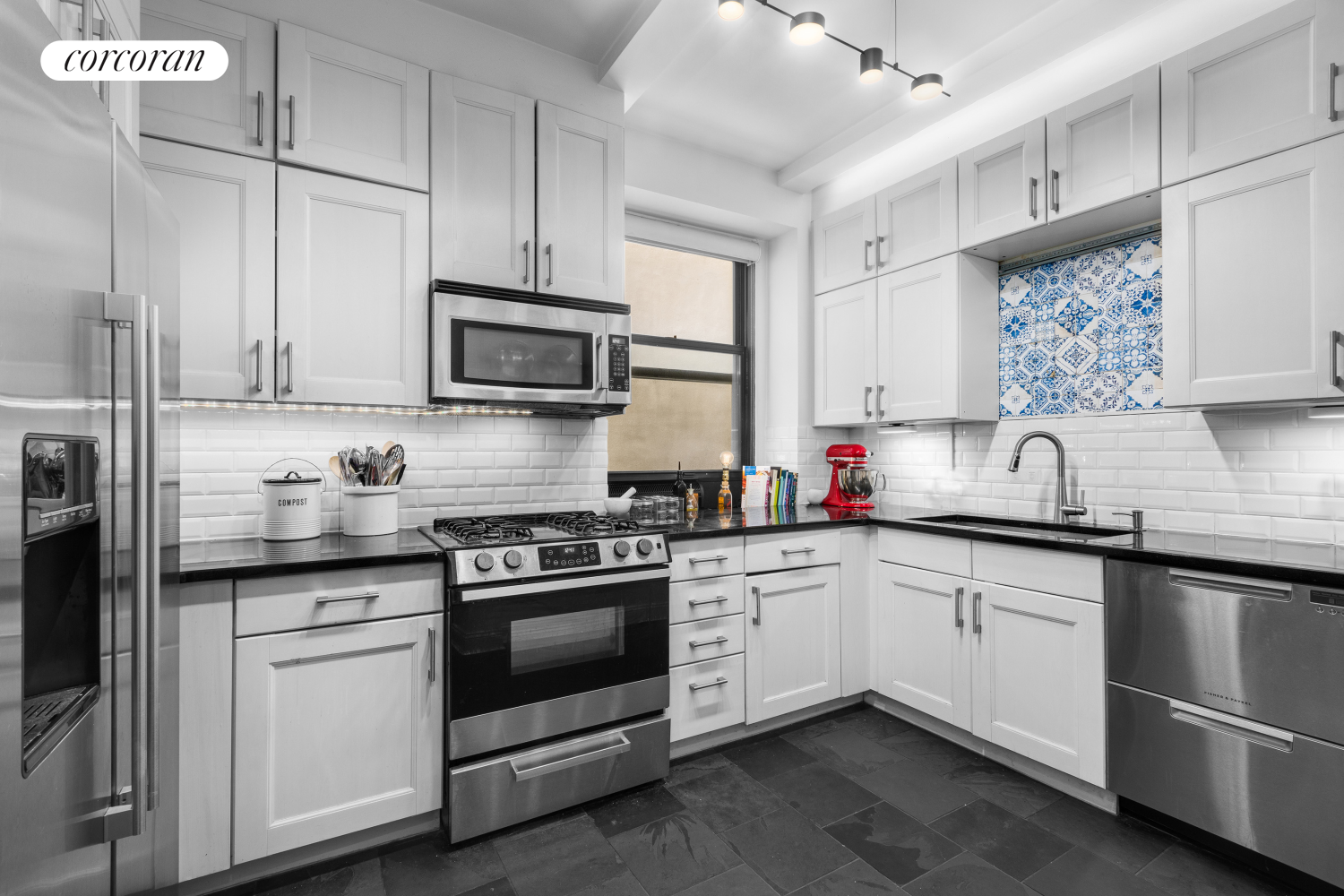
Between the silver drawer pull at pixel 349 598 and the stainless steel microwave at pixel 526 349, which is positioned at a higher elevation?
the stainless steel microwave at pixel 526 349

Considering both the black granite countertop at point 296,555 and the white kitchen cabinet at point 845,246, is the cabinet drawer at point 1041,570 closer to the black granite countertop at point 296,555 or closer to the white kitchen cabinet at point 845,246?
the white kitchen cabinet at point 845,246

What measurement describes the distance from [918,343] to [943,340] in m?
0.13

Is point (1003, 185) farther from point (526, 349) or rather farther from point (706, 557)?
point (526, 349)

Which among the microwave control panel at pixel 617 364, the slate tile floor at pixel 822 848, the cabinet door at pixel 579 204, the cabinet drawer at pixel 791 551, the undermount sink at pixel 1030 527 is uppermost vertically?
the cabinet door at pixel 579 204

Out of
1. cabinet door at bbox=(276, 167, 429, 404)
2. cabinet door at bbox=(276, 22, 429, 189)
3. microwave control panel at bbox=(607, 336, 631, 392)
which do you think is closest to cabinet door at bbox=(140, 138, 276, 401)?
cabinet door at bbox=(276, 167, 429, 404)

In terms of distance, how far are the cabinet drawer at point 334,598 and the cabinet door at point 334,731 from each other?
A: 1.3 inches

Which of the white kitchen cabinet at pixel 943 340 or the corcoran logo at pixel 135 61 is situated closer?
the corcoran logo at pixel 135 61

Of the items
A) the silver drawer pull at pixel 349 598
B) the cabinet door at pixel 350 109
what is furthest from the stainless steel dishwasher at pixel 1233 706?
the cabinet door at pixel 350 109

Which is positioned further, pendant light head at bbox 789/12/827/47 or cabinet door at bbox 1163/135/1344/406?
pendant light head at bbox 789/12/827/47

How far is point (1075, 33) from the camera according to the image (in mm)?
2449

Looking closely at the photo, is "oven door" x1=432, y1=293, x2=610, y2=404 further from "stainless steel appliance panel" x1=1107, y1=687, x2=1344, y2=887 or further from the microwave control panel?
"stainless steel appliance panel" x1=1107, y1=687, x2=1344, y2=887

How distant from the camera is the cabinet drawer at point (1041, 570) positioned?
2121 millimetres

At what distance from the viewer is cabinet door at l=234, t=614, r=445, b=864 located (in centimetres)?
175

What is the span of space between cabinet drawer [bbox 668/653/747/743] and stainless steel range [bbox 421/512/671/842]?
127mm
